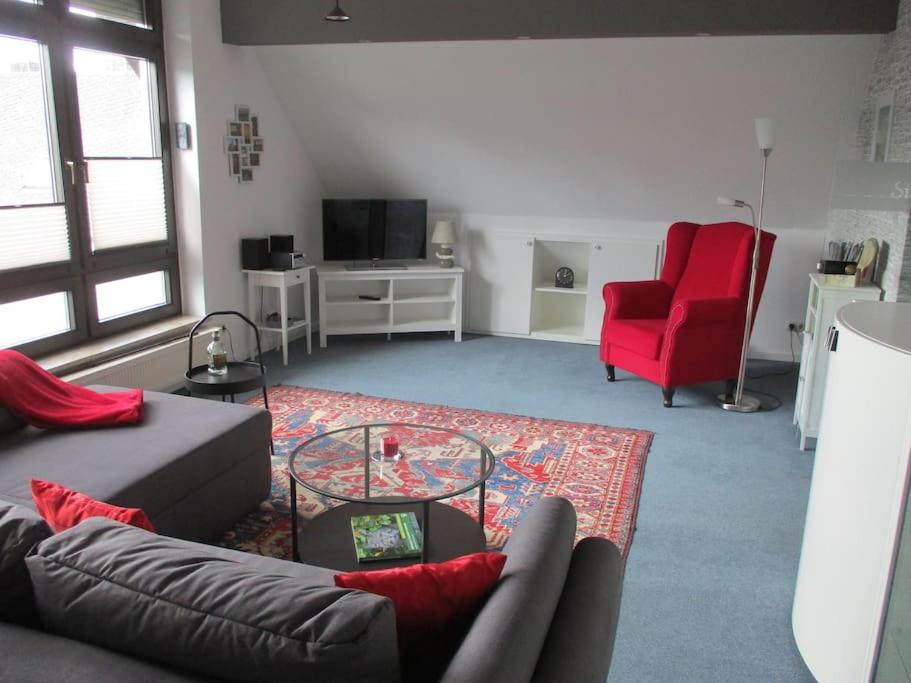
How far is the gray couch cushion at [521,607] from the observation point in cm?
122

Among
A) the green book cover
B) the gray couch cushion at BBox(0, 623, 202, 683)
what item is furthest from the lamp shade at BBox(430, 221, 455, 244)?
the gray couch cushion at BBox(0, 623, 202, 683)

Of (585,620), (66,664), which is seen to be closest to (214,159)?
(66,664)

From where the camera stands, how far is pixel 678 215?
566 cm

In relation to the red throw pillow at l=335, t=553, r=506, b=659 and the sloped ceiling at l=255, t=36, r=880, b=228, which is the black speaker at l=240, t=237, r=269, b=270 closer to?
the sloped ceiling at l=255, t=36, r=880, b=228

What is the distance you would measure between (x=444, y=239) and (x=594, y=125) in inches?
56.9

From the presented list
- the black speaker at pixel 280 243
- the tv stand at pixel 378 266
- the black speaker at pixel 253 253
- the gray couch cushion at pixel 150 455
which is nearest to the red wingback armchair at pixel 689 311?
the tv stand at pixel 378 266

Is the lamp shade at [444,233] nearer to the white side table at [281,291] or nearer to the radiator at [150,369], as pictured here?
the white side table at [281,291]

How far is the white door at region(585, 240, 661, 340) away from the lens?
5.75 meters

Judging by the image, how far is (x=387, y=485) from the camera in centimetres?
257

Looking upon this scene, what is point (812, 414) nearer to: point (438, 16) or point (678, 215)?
point (678, 215)

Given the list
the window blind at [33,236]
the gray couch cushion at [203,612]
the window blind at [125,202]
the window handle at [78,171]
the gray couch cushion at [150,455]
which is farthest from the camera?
the window blind at [125,202]

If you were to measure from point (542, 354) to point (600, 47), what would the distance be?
220cm

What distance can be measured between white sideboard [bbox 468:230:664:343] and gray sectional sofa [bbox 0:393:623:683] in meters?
4.24

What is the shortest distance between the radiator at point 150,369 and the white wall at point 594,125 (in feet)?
6.86
